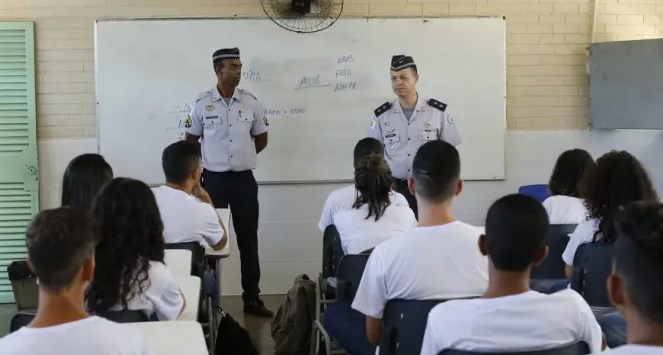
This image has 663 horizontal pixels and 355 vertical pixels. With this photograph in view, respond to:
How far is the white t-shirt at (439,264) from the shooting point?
2.18 metres

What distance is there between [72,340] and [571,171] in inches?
108

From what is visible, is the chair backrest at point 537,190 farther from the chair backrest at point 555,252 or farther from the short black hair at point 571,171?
the chair backrest at point 555,252

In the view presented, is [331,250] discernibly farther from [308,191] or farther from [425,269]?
[308,191]

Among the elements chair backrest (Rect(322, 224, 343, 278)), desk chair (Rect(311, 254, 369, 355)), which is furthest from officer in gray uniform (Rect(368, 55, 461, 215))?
desk chair (Rect(311, 254, 369, 355))

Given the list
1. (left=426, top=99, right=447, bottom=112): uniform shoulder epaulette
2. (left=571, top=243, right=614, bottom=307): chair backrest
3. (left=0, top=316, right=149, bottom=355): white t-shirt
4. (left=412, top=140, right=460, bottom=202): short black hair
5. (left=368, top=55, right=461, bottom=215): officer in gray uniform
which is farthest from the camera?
(left=426, top=99, right=447, bottom=112): uniform shoulder epaulette

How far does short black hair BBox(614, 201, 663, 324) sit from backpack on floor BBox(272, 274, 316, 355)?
2.69 m

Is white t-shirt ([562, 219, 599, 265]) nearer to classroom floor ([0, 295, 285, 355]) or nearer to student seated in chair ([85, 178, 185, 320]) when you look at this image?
student seated in chair ([85, 178, 185, 320])

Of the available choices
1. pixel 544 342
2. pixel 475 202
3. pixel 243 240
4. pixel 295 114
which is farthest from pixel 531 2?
pixel 544 342

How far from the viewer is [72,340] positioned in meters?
1.49

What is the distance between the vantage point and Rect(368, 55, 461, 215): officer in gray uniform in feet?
15.9

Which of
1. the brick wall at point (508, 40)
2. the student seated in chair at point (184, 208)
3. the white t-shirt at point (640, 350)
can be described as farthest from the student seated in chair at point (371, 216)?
the brick wall at point (508, 40)

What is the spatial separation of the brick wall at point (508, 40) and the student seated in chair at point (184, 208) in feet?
7.08

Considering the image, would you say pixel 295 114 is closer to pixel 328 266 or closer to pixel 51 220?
pixel 328 266

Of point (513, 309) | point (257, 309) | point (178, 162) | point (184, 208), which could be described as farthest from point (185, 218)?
point (257, 309)
